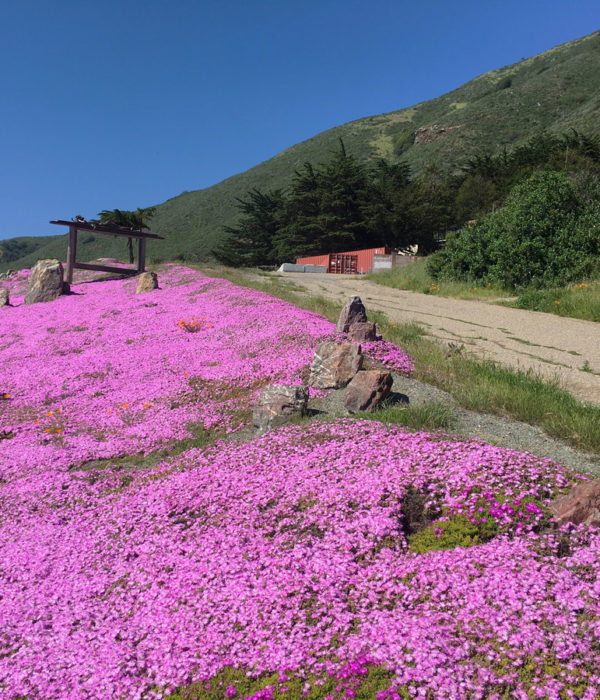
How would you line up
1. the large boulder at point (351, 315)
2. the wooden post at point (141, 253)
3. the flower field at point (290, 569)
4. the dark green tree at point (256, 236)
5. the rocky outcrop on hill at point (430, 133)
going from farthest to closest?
1. the rocky outcrop on hill at point (430, 133)
2. the dark green tree at point (256, 236)
3. the wooden post at point (141, 253)
4. the large boulder at point (351, 315)
5. the flower field at point (290, 569)

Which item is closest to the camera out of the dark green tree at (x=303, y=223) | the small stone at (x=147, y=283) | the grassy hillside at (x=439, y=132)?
the small stone at (x=147, y=283)

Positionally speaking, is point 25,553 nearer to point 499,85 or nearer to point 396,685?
point 396,685

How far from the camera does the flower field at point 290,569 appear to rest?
2457mm

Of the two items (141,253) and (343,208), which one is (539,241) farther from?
(343,208)

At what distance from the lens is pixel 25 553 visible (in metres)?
4.06

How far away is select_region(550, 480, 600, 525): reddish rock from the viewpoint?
3309 mm

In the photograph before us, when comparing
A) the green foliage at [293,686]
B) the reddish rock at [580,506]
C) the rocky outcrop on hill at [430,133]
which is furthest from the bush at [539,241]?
the rocky outcrop on hill at [430,133]

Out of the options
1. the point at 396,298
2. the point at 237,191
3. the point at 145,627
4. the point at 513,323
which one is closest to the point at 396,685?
the point at 145,627

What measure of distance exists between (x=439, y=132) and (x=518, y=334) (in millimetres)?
103061

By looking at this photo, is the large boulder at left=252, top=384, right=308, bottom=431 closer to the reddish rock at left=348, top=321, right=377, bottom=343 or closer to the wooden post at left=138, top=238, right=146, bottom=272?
the reddish rock at left=348, top=321, right=377, bottom=343

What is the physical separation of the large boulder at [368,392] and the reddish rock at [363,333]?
7.30 ft

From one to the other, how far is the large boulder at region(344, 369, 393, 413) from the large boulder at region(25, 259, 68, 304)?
1879cm

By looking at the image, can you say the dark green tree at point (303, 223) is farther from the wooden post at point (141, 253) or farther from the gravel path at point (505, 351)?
the gravel path at point (505, 351)

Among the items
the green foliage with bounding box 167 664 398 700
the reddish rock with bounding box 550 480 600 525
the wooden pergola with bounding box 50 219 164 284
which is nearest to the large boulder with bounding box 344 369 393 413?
the reddish rock with bounding box 550 480 600 525
